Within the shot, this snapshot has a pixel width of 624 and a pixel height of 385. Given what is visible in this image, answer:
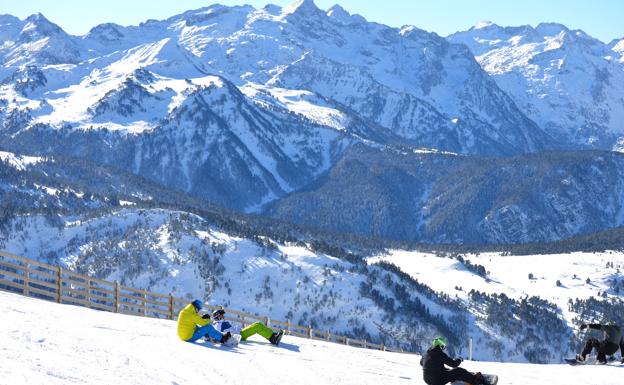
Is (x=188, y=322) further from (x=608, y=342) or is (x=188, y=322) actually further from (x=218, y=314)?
(x=608, y=342)

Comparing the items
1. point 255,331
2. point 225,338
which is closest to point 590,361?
point 255,331

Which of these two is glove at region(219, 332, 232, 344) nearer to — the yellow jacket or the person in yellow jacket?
the person in yellow jacket

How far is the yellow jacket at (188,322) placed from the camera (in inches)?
1268

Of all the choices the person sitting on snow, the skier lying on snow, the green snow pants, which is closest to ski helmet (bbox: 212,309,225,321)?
the person sitting on snow

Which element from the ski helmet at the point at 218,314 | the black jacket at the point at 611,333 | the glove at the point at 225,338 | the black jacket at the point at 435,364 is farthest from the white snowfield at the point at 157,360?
the black jacket at the point at 435,364

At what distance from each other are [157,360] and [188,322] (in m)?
5.53

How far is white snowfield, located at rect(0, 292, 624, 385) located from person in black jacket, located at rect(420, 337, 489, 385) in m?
3.34

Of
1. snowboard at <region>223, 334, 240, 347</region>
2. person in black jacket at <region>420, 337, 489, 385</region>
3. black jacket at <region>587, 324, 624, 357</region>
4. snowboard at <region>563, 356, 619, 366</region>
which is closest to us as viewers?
person in black jacket at <region>420, 337, 489, 385</region>

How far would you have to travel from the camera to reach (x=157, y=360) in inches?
1054

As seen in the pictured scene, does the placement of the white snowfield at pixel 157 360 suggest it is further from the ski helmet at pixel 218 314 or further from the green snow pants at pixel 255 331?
the ski helmet at pixel 218 314

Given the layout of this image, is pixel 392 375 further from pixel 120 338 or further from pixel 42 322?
pixel 42 322

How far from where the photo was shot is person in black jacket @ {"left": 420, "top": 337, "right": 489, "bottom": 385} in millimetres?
26000

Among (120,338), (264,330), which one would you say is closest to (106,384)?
(120,338)

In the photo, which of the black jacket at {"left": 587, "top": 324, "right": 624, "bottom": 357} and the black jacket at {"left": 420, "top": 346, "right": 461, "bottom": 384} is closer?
the black jacket at {"left": 420, "top": 346, "right": 461, "bottom": 384}
